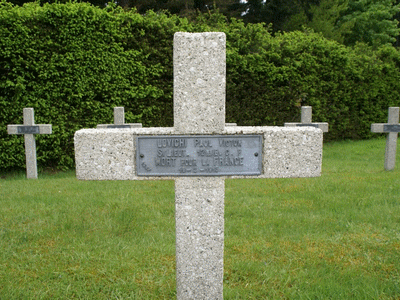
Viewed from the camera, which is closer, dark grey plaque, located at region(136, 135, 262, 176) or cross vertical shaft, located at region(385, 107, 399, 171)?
dark grey plaque, located at region(136, 135, 262, 176)

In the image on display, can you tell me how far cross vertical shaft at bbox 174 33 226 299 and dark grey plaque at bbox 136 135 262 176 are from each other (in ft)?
0.17

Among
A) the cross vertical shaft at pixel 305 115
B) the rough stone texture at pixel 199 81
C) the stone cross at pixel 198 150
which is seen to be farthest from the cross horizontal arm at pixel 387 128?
the rough stone texture at pixel 199 81

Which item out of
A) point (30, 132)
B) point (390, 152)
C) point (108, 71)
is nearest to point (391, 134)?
point (390, 152)

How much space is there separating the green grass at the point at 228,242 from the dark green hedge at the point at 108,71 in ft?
6.51

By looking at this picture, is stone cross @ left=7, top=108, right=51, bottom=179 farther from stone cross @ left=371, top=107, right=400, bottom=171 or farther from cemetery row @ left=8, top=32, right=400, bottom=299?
stone cross @ left=371, top=107, right=400, bottom=171

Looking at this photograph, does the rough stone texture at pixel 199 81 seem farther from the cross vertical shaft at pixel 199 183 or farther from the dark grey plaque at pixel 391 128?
the dark grey plaque at pixel 391 128

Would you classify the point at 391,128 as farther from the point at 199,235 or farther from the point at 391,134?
the point at 199,235

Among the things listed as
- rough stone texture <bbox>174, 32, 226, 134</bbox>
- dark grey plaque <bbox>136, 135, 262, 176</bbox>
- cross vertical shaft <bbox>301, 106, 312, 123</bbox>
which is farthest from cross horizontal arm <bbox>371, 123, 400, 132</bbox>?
rough stone texture <bbox>174, 32, 226, 134</bbox>

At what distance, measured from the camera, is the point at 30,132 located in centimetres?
625

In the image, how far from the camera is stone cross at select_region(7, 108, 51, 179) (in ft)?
20.4

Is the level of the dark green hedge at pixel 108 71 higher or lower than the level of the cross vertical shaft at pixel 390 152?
higher

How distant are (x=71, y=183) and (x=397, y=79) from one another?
11212 millimetres

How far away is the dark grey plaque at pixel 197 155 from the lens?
2.07 metres

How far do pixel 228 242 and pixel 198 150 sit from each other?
150 cm
